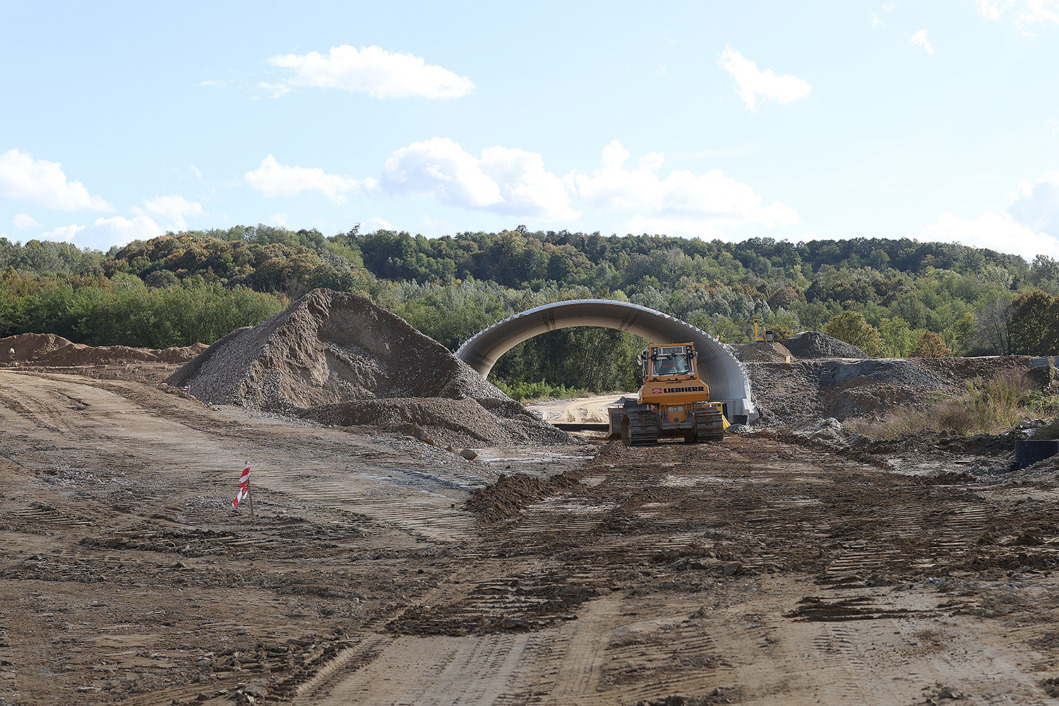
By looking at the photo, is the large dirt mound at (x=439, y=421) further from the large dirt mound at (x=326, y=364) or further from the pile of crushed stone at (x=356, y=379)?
the large dirt mound at (x=326, y=364)

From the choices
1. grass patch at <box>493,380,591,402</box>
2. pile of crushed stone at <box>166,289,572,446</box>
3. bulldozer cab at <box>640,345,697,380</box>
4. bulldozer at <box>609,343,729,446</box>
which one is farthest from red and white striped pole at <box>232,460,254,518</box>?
grass patch at <box>493,380,591,402</box>

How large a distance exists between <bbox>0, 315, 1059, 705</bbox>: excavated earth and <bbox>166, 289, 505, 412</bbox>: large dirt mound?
31.4 feet

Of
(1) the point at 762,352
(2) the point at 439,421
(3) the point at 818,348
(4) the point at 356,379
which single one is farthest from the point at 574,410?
(3) the point at 818,348

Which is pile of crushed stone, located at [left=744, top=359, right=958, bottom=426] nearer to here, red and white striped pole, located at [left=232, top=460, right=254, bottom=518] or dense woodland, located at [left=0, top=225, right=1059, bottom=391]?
dense woodland, located at [left=0, top=225, right=1059, bottom=391]

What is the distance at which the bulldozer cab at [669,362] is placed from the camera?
23531mm

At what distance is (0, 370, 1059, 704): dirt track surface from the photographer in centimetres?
475

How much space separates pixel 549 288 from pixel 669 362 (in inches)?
3802

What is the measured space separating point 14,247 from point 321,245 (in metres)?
40.0

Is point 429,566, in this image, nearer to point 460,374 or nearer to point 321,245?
point 460,374

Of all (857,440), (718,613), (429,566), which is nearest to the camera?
(718,613)

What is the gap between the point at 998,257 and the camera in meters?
140

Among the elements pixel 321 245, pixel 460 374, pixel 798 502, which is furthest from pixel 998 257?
pixel 798 502

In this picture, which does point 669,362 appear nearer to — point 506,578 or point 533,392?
point 506,578

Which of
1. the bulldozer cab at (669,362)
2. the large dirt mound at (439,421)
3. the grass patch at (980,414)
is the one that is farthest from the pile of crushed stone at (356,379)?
the grass patch at (980,414)
